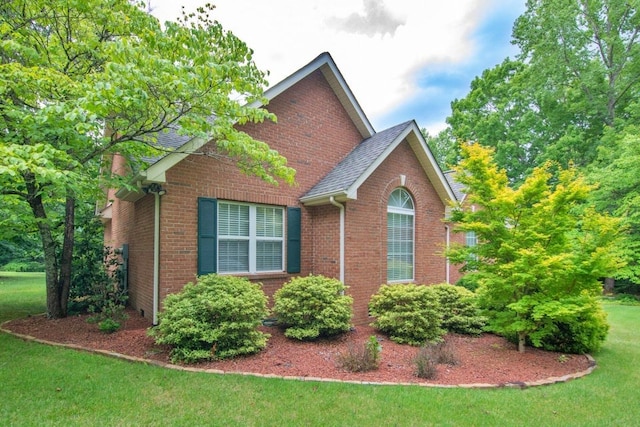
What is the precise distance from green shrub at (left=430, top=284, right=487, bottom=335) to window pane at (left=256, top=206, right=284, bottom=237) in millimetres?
4058

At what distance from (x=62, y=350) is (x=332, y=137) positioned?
26.0 ft

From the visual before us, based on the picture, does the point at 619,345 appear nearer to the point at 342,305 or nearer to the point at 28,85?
the point at 342,305

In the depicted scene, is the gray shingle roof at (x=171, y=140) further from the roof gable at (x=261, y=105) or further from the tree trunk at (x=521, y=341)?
the tree trunk at (x=521, y=341)

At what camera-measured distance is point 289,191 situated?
8.84 m

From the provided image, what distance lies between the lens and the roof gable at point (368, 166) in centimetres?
814

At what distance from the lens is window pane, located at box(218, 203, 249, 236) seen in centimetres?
786

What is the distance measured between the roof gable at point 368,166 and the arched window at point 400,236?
3.71 ft

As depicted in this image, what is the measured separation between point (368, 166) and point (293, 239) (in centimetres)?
266

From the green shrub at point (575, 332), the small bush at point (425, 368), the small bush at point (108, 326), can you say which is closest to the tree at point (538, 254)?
the green shrub at point (575, 332)

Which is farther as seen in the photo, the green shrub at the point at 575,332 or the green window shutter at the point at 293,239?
the green window shutter at the point at 293,239

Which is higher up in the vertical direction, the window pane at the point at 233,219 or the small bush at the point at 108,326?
the window pane at the point at 233,219

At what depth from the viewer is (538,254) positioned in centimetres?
595

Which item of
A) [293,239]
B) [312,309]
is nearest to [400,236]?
[293,239]

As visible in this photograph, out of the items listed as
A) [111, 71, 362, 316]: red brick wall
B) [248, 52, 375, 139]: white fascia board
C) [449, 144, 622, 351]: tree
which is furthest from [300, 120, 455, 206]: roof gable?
[449, 144, 622, 351]: tree
